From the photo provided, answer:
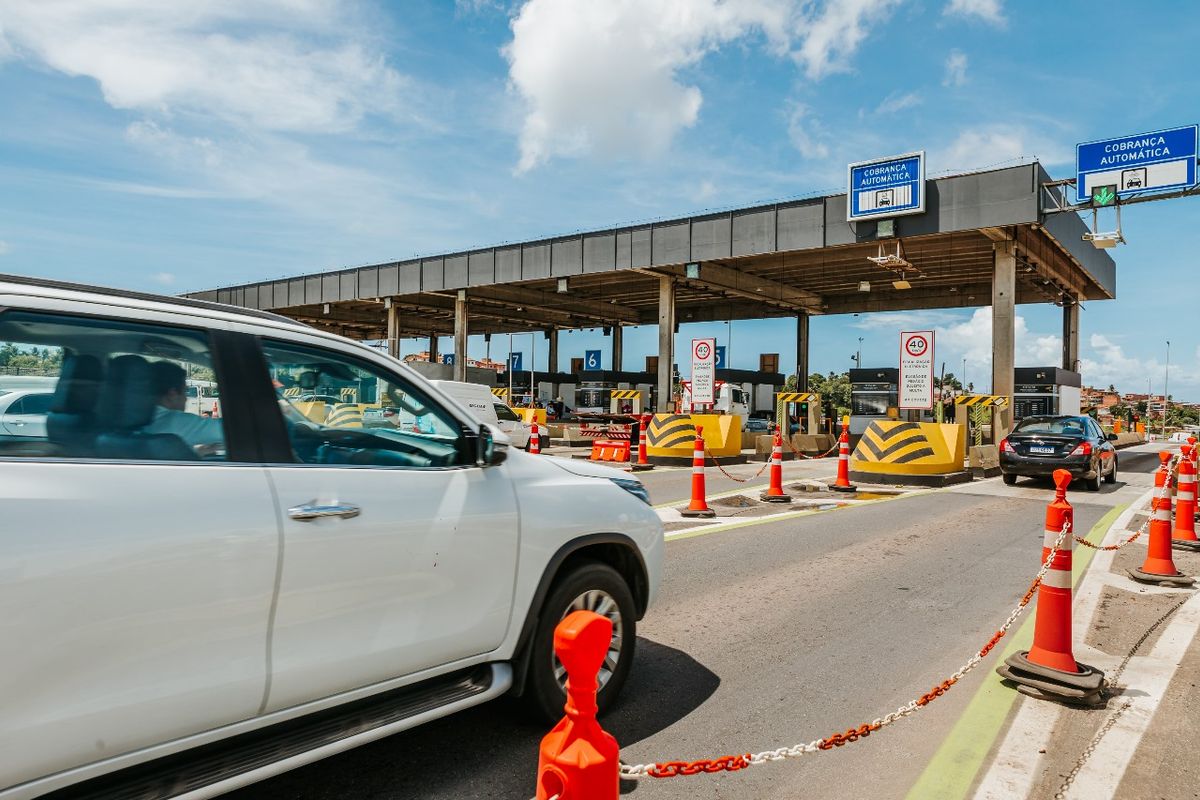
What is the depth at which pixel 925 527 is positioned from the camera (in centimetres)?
988

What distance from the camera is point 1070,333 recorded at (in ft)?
117

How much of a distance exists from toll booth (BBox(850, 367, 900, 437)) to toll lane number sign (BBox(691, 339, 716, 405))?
1237cm


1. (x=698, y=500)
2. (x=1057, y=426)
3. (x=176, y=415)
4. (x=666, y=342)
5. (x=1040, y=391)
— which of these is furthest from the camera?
(x=666, y=342)

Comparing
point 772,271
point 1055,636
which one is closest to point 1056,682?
point 1055,636

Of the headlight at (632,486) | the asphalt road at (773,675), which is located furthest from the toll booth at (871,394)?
the headlight at (632,486)

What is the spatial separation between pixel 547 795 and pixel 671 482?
503 inches

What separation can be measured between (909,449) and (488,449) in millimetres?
14075

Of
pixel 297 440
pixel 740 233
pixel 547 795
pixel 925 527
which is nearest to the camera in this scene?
pixel 547 795

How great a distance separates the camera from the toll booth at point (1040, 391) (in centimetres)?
2984

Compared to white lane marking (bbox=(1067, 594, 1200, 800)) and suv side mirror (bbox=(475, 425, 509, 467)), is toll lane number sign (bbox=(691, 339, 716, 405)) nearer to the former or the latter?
white lane marking (bbox=(1067, 594, 1200, 800))

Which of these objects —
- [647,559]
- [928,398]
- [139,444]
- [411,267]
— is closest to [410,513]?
[139,444]

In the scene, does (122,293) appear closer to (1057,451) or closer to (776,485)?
(776,485)

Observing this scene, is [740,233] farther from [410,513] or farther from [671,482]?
[410,513]

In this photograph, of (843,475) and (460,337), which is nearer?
(843,475)
